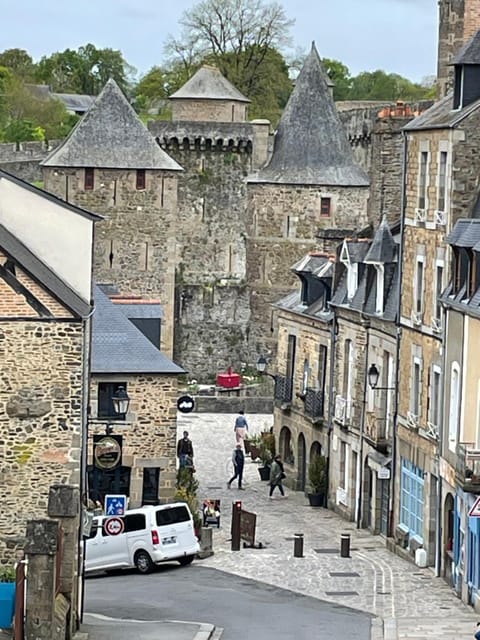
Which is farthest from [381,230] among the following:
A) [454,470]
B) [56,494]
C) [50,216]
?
[56,494]

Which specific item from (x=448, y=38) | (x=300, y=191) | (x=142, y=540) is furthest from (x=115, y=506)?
(x=300, y=191)

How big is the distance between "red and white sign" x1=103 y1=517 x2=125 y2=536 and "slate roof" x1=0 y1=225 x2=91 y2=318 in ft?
20.0

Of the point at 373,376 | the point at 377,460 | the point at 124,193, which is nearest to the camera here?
the point at 373,376

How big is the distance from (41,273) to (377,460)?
13071 millimetres

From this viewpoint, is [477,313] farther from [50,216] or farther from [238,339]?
[238,339]

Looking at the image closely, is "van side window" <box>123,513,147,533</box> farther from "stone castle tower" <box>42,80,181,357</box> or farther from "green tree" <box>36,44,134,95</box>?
"green tree" <box>36,44,134,95</box>

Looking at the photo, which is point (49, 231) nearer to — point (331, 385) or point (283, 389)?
point (331, 385)

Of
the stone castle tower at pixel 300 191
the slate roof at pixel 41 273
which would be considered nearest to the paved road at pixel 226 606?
the slate roof at pixel 41 273

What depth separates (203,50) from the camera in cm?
9219

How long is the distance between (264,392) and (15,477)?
37.0 m

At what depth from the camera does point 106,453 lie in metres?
32.1

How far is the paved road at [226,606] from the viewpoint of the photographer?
939 inches

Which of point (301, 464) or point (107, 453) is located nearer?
point (107, 453)

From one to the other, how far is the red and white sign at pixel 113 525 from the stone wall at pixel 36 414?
5527 millimetres
